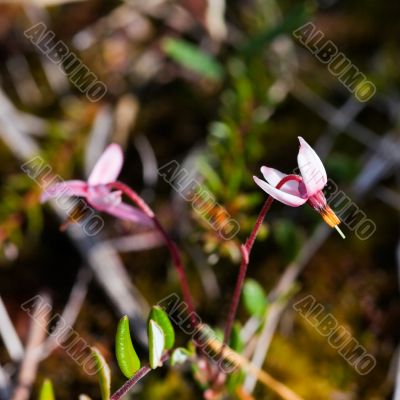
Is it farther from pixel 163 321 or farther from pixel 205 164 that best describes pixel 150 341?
pixel 205 164

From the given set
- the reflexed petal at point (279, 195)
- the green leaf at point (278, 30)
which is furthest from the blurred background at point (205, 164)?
the reflexed petal at point (279, 195)

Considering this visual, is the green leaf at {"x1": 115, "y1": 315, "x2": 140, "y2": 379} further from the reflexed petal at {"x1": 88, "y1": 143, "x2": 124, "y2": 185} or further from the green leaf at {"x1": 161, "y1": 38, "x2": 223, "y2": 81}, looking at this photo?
the green leaf at {"x1": 161, "y1": 38, "x2": 223, "y2": 81}

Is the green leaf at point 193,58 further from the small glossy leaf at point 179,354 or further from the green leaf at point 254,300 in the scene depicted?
the small glossy leaf at point 179,354

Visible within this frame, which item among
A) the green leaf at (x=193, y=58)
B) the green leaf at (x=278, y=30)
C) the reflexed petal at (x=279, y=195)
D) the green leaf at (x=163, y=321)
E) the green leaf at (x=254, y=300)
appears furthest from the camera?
the green leaf at (x=193, y=58)

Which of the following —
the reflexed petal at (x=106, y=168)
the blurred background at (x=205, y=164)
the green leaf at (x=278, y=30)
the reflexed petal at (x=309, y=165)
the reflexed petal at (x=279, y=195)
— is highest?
the reflexed petal at (x=309, y=165)

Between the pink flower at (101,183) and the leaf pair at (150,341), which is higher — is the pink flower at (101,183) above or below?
above

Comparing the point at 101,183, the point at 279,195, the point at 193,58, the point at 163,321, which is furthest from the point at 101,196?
the point at 193,58

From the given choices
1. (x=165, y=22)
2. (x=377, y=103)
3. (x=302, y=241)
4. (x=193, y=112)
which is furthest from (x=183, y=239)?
(x=165, y=22)

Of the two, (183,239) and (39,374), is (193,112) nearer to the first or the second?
(183,239)

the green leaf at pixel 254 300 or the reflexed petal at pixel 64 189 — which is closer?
the reflexed petal at pixel 64 189
